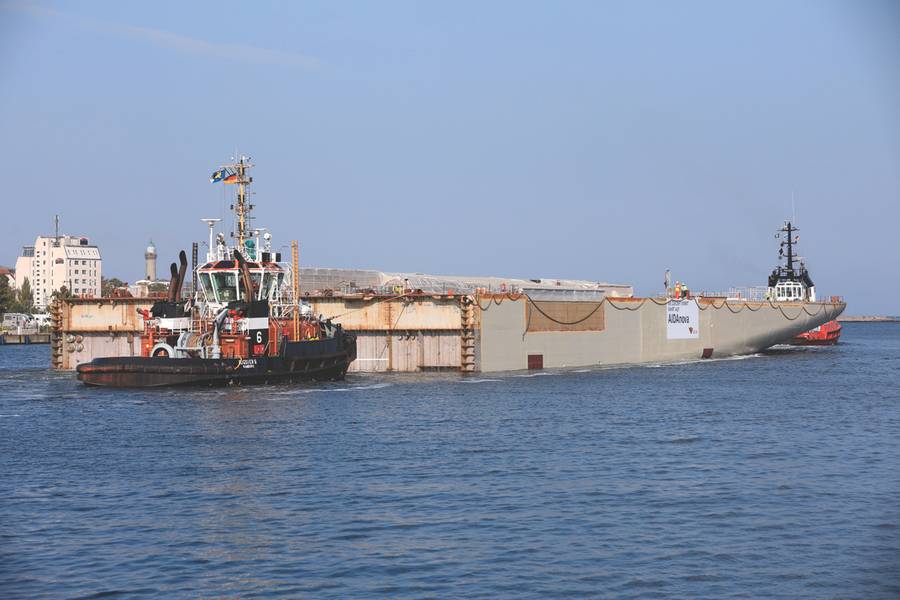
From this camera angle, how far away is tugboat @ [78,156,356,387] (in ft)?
163

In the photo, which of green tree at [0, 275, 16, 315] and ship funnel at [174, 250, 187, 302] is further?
green tree at [0, 275, 16, 315]

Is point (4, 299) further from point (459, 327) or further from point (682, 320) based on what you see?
point (459, 327)

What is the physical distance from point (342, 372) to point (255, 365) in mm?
7142

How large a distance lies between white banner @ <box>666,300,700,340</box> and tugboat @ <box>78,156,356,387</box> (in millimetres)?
28990

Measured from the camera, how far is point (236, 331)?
170ft

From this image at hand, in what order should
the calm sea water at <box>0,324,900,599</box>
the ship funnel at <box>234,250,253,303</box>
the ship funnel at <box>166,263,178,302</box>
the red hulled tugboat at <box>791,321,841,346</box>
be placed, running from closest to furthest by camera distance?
1. the calm sea water at <box>0,324,900,599</box>
2. the ship funnel at <box>234,250,253,303</box>
3. the ship funnel at <box>166,263,178,302</box>
4. the red hulled tugboat at <box>791,321,841,346</box>

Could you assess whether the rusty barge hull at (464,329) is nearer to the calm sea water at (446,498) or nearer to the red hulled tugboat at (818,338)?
the calm sea water at (446,498)

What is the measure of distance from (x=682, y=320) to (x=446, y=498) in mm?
56121

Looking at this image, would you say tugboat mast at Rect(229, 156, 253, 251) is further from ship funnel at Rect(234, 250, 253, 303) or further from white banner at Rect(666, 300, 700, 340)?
white banner at Rect(666, 300, 700, 340)

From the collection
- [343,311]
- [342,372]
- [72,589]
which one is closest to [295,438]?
[72,589]

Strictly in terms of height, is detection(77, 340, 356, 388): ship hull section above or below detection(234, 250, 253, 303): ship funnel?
below

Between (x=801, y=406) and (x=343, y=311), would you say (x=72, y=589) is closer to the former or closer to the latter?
(x=801, y=406)

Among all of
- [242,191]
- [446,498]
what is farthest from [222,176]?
[446,498]

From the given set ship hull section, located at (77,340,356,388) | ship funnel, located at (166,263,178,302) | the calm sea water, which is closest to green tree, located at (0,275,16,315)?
ship funnel, located at (166,263,178,302)
